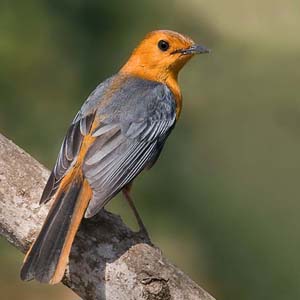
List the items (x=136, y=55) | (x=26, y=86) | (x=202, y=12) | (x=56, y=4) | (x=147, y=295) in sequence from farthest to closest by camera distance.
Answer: (x=202, y=12), (x=56, y=4), (x=26, y=86), (x=136, y=55), (x=147, y=295)

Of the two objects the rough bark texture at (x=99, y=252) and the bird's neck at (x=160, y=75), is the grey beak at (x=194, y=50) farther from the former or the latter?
the rough bark texture at (x=99, y=252)

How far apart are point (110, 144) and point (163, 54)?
3.76 feet

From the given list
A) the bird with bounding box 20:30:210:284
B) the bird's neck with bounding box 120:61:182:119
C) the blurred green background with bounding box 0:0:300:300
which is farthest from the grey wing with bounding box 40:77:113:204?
the blurred green background with bounding box 0:0:300:300

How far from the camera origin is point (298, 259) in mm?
9273

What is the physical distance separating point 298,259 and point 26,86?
342cm

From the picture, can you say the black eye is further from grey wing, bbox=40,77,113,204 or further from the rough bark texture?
the rough bark texture

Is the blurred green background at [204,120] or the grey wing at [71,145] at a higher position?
the grey wing at [71,145]

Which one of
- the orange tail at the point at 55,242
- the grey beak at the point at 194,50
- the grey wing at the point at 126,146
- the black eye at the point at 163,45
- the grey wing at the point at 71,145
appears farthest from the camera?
the black eye at the point at 163,45

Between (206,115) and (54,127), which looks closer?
(54,127)

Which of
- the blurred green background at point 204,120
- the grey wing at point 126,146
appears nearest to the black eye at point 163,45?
the grey wing at point 126,146

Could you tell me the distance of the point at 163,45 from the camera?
249 inches

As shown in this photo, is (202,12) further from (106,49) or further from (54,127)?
(54,127)

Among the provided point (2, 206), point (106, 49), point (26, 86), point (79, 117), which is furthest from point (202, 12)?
point (2, 206)

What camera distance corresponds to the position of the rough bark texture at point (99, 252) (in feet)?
15.4
